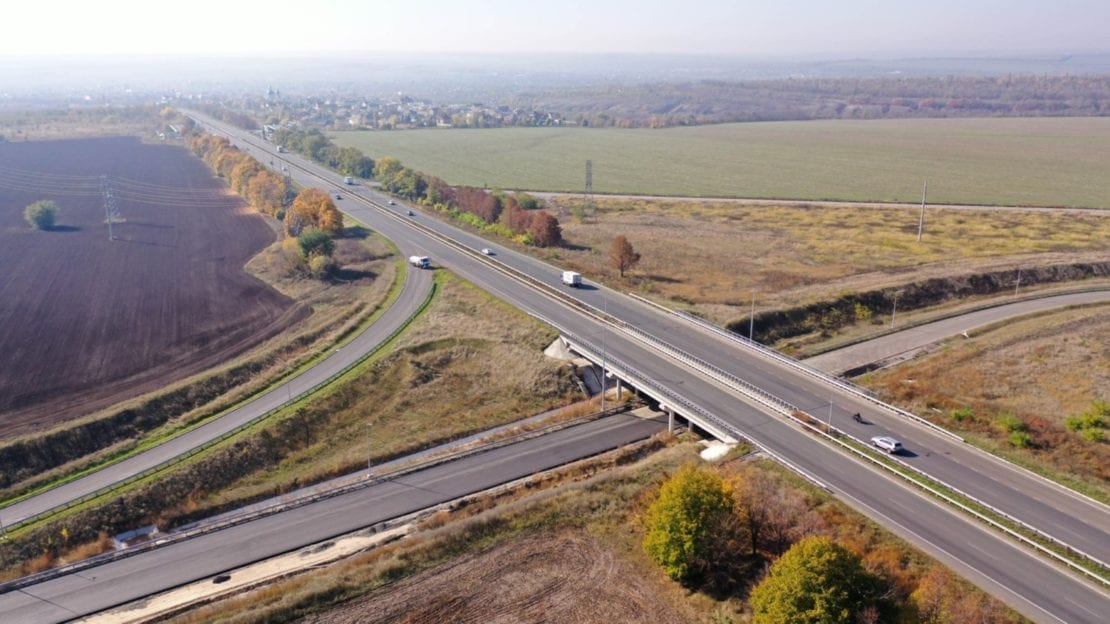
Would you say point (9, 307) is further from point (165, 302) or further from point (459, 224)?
point (459, 224)

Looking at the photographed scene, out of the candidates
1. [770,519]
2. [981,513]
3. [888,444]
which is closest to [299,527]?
[770,519]

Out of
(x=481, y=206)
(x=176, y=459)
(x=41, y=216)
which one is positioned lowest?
(x=176, y=459)

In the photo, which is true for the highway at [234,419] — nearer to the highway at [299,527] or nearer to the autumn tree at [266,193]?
the highway at [299,527]

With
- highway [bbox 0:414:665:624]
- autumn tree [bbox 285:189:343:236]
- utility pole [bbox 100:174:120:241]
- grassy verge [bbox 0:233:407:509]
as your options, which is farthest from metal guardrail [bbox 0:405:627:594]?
utility pole [bbox 100:174:120:241]

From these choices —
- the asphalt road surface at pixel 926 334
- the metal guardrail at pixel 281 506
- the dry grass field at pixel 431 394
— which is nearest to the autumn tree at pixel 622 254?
the dry grass field at pixel 431 394

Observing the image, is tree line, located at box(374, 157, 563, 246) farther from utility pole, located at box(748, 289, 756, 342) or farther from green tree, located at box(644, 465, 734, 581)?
green tree, located at box(644, 465, 734, 581)

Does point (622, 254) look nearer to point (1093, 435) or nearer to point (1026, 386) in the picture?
point (1026, 386)

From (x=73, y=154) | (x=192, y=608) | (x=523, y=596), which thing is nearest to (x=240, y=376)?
(x=192, y=608)

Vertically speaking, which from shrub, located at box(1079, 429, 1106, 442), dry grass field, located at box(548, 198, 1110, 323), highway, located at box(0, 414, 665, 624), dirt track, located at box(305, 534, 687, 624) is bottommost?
highway, located at box(0, 414, 665, 624)
